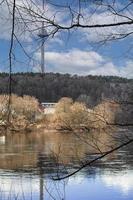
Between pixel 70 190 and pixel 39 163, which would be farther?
pixel 39 163

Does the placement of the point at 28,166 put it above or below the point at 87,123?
below

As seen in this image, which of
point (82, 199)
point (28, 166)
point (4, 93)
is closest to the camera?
point (4, 93)

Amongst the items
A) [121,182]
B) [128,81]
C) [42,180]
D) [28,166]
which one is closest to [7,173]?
[28,166]

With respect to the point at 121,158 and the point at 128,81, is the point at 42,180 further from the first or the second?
the point at 128,81

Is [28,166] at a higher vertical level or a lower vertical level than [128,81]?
lower

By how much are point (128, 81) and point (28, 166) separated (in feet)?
61.2

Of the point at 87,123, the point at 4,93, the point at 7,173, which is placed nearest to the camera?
the point at 4,93

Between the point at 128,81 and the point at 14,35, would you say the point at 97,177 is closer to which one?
the point at 128,81

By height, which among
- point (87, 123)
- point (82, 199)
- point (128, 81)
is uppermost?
point (128, 81)

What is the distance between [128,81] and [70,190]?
12920mm

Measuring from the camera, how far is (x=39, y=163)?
22156 mm

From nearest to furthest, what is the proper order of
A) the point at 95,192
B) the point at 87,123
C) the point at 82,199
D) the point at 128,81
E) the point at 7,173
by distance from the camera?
the point at 87,123 → the point at 128,81 → the point at 82,199 → the point at 95,192 → the point at 7,173

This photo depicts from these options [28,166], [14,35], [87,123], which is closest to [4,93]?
[14,35]

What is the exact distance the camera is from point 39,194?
606 inches
